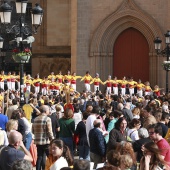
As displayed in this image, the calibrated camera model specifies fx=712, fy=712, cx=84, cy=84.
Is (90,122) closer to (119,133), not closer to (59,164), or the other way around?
(119,133)

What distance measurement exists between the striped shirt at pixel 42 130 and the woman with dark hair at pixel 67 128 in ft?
2.80

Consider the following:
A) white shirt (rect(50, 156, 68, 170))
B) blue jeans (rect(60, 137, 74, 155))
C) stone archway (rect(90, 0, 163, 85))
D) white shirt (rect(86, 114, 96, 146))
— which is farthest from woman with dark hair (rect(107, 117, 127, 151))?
stone archway (rect(90, 0, 163, 85))

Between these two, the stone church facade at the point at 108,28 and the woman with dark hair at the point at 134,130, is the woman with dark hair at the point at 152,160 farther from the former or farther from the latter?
the stone church facade at the point at 108,28

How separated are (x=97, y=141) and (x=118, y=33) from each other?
82.0ft

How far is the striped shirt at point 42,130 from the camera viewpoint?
15828 millimetres

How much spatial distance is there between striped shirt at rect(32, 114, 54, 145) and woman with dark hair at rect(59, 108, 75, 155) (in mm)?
852

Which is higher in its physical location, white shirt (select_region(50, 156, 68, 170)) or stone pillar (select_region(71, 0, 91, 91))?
stone pillar (select_region(71, 0, 91, 91))

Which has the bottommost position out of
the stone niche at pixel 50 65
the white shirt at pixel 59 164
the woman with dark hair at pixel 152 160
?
the white shirt at pixel 59 164

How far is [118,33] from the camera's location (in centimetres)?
3969

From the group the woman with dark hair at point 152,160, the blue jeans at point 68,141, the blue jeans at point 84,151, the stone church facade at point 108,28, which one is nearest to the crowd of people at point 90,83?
the stone church facade at point 108,28

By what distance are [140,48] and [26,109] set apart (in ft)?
68.2

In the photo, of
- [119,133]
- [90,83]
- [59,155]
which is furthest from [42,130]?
[90,83]

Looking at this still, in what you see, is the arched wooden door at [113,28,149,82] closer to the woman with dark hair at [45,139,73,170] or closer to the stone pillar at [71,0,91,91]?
the stone pillar at [71,0,91,91]

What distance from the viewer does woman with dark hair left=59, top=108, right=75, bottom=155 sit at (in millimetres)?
16719
